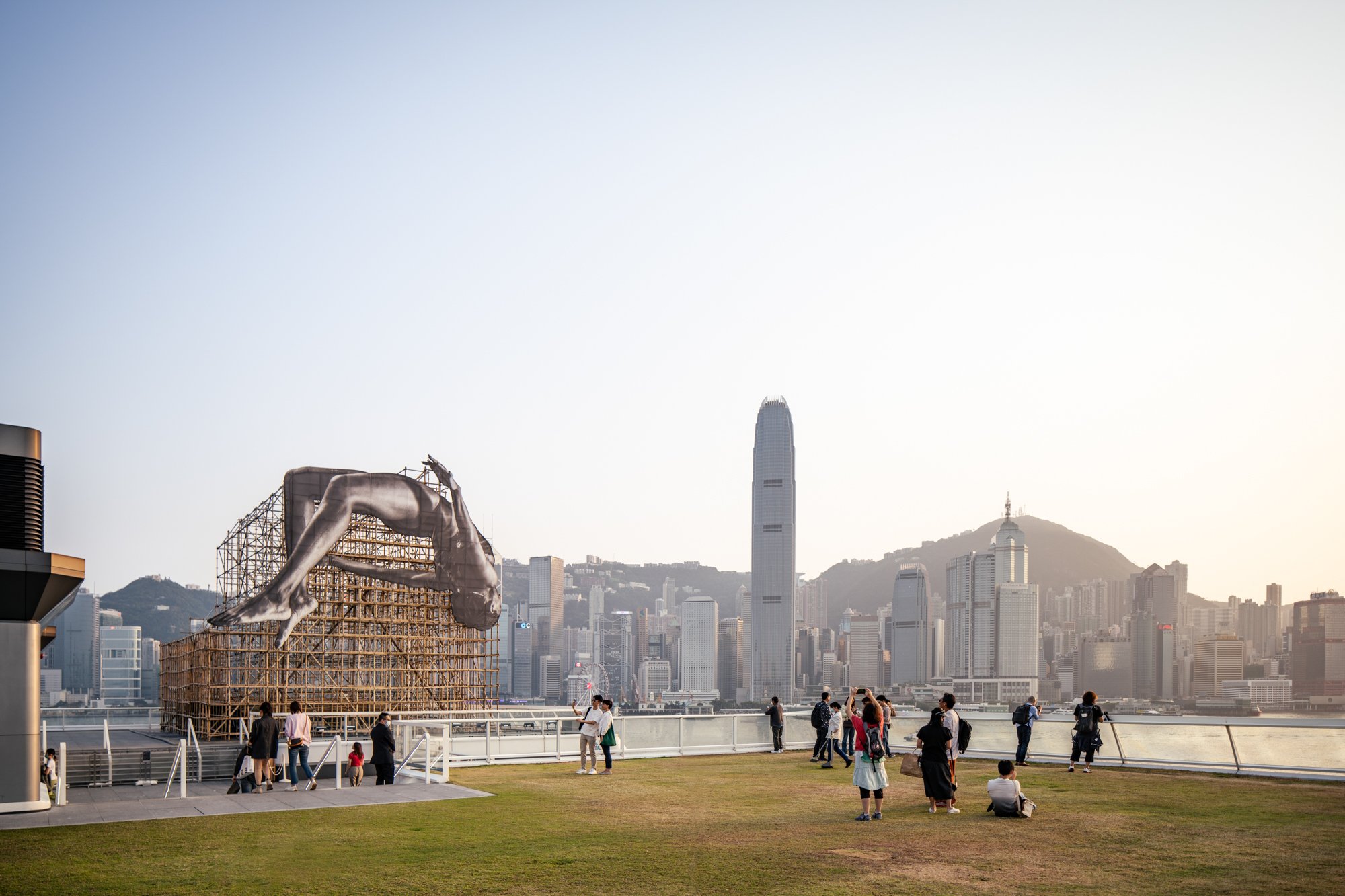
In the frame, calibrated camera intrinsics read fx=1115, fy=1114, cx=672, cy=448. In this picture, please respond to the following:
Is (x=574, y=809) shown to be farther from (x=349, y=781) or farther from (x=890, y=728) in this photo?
(x=890, y=728)

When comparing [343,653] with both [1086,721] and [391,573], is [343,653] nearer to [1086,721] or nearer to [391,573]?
[391,573]

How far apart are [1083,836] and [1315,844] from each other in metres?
2.84

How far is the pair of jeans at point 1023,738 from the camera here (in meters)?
25.5

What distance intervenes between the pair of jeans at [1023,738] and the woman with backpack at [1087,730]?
39.3 inches

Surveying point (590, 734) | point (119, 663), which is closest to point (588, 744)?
point (590, 734)

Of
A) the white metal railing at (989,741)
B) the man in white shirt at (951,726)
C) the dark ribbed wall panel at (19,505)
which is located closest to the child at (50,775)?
the dark ribbed wall panel at (19,505)

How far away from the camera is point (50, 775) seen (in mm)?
21297

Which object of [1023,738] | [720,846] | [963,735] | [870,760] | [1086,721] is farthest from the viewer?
[1023,738]

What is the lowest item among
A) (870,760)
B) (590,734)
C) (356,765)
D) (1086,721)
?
(356,765)

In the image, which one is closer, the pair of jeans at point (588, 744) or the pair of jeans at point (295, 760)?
the pair of jeans at point (295, 760)

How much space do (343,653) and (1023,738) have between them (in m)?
29.6

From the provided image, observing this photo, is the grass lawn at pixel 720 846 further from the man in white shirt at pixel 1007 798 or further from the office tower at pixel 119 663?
the office tower at pixel 119 663

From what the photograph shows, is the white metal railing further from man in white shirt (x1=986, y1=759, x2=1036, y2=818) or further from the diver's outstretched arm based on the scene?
the diver's outstretched arm

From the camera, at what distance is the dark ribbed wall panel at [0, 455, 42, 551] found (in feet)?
62.1
